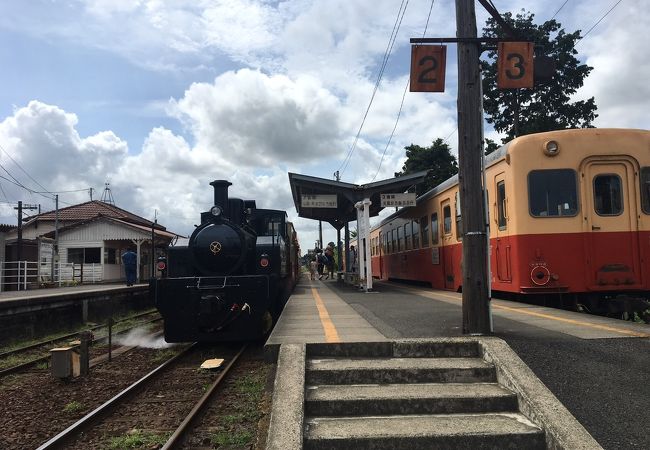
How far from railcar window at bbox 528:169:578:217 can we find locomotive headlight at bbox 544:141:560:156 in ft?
0.95

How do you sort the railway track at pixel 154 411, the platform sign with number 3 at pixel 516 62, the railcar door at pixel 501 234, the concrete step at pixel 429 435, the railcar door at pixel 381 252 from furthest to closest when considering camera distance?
the railcar door at pixel 381 252, the railcar door at pixel 501 234, the platform sign with number 3 at pixel 516 62, the railway track at pixel 154 411, the concrete step at pixel 429 435

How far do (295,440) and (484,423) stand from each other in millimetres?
1502

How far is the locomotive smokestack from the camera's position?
9.57m

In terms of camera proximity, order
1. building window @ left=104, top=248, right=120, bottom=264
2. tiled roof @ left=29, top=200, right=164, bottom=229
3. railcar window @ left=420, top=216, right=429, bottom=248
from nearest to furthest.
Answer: railcar window @ left=420, top=216, right=429, bottom=248 → building window @ left=104, top=248, right=120, bottom=264 → tiled roof @ left=29, top=200, right=164, bottom=229

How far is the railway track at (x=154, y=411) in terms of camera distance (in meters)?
4.74

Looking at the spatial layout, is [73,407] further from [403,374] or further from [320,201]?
[320,201]

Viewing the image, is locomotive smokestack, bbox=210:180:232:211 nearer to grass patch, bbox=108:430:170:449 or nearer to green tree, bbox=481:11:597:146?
grass patch, bbox=108:430:170:449

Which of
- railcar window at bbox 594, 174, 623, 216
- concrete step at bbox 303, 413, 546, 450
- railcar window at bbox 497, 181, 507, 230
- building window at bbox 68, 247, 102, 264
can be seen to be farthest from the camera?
building window at bbox 68, 247, 102, 264

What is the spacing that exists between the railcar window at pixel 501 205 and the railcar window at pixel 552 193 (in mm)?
667

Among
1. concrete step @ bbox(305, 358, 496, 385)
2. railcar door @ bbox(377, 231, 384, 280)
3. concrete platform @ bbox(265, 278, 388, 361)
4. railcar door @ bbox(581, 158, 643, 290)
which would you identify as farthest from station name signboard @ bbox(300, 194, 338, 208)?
concrete step @ bbox(305, 358, 496, 385)

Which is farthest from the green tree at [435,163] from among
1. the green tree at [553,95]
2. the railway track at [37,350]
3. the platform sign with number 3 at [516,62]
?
the platform sign with number 3 at [516,62]

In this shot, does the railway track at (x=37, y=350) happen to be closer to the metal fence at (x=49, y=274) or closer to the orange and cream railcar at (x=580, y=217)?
the orange and cream railcar at (x=580, y=217)

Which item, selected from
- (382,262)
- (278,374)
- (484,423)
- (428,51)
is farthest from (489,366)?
(382,262)

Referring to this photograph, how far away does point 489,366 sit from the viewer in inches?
193
